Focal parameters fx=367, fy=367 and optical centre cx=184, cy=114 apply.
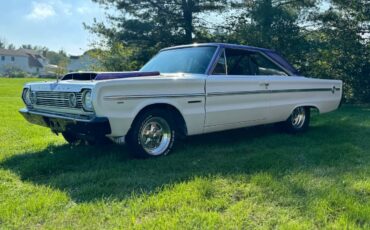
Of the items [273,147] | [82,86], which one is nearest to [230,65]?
[273,147]

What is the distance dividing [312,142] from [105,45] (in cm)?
1094

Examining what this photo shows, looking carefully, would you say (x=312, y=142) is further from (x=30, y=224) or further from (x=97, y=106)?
(x=30, y=224)

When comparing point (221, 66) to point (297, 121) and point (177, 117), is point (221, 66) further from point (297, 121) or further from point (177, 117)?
point (297, 121)

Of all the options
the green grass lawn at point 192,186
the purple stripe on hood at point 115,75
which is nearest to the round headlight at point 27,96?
the green grass lawn at point 192,186

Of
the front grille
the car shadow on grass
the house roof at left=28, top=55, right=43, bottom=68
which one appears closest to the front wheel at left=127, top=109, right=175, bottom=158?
the car shadow on grass

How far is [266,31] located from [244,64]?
701 centimetres

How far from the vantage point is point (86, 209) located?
123 inches

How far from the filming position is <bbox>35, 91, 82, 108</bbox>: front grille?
4.43m

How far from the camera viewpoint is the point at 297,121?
22.7ft

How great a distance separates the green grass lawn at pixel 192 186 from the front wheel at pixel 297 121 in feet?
2.61

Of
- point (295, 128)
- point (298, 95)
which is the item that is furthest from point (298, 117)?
point (298, 95)

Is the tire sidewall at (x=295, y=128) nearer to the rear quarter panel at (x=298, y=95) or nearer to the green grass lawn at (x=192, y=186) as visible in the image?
the rear quarter panel at (x=298, y=95)

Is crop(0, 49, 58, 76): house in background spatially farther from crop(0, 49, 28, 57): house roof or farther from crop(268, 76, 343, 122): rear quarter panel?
crop(268, 76, 343, 122): rear quarter panel

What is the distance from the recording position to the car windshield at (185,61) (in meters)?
5.36
